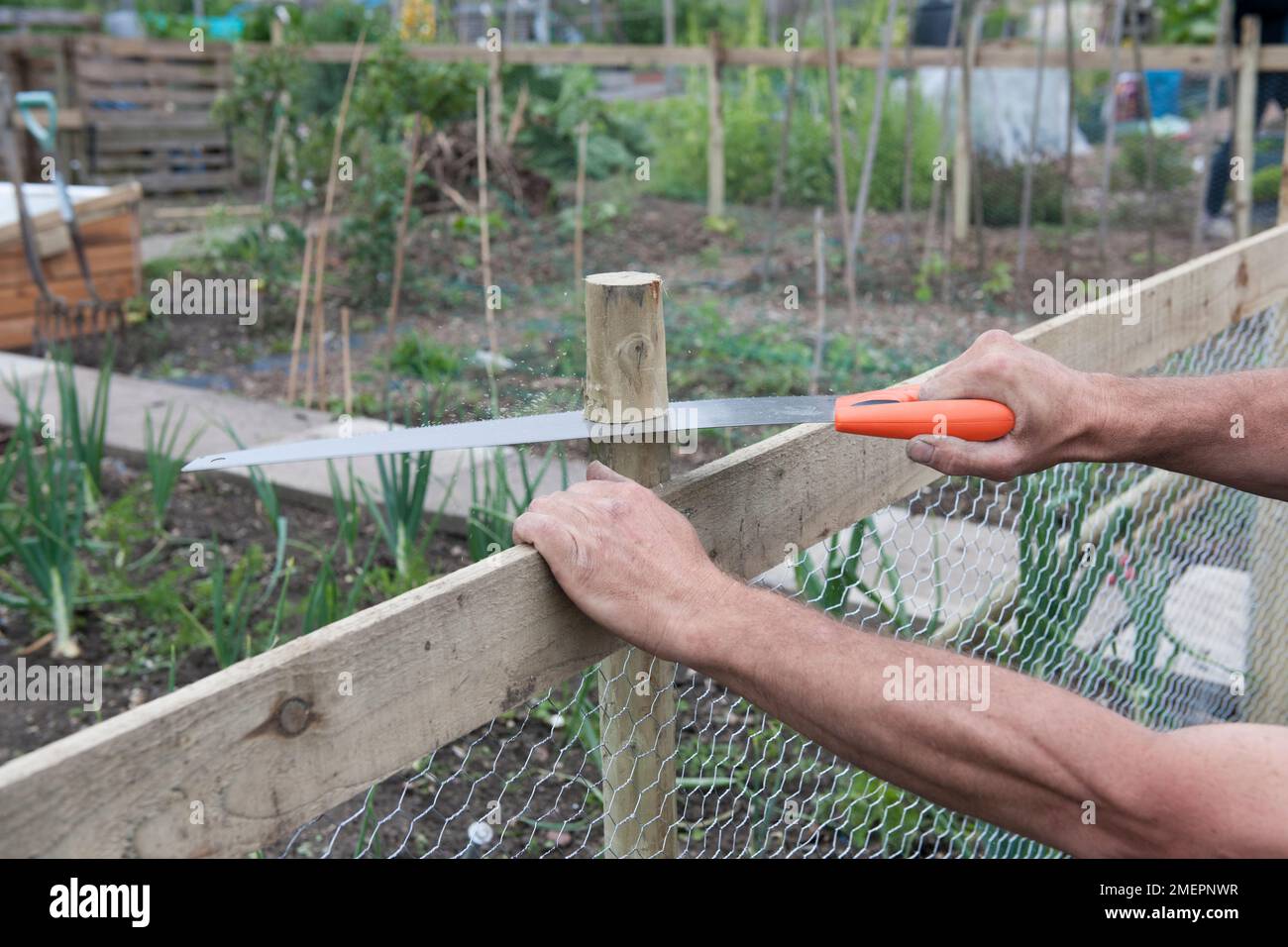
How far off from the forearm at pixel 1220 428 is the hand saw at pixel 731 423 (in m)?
0.36

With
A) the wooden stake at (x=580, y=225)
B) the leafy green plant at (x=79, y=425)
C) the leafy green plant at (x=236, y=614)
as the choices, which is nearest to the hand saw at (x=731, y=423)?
the leafy green plant at (x=236, y=614)

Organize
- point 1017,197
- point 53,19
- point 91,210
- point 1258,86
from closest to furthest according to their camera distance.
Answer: point 91,210 → point 1258,86 → point 1017,197 → point 53,19

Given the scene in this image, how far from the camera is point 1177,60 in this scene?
746 centimetres

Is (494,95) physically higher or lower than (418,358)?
higher

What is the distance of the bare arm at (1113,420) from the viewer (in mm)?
1486

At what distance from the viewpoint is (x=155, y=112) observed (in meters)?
11.8

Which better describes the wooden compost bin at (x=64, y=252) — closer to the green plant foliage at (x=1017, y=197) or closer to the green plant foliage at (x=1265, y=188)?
the green plant foliage at (x=1017, y=197)

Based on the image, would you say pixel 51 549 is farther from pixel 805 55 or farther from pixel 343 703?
pixel 805 55

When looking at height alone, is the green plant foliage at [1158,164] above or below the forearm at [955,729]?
above

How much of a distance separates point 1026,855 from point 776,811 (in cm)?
55

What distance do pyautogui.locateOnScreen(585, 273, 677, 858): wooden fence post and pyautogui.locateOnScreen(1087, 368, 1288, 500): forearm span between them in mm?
700

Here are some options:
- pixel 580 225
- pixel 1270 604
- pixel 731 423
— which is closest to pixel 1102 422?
pixel 731 423

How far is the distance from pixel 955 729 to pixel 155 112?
12.3 m
